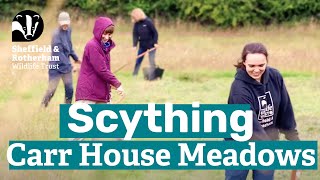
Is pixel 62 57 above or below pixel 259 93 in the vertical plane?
above

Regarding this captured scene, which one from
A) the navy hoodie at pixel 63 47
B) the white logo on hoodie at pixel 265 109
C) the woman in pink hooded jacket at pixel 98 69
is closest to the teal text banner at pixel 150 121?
the white logo on hoodie at pixel 265 109

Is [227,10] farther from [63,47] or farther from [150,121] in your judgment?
[150,121]

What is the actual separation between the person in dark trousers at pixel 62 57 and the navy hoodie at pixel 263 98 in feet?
10.4

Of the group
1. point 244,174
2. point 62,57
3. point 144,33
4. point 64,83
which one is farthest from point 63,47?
point 144,33

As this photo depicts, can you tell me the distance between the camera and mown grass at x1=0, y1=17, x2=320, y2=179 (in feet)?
19.2

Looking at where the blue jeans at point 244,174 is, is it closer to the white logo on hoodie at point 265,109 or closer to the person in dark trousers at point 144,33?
the white logo on hoodie at point 265,109

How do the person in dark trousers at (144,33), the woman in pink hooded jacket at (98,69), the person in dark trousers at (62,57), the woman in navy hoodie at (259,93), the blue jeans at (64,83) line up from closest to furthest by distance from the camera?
1. the woman in navy hoodie at (259,93)
2. the woman in pink hooded jacket at (98,69)
3. the person in dark trousers at (62,57)
4. the blue jeans at (64,83)
5. the person in dark trousers at (144,33)

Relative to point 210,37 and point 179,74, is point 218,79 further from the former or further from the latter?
point 210,37

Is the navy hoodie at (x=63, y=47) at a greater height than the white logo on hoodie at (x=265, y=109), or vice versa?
the navy hoodie at (x=63, y=47)

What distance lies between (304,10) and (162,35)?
3379 millimetres

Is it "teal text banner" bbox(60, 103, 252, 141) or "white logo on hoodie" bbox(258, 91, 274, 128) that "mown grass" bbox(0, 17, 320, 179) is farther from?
"white logo on hoodie" bbox(258, 91, 274, 128)

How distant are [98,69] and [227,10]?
12160 mm

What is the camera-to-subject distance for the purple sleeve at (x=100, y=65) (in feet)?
19.9

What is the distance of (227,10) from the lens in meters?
18.0
